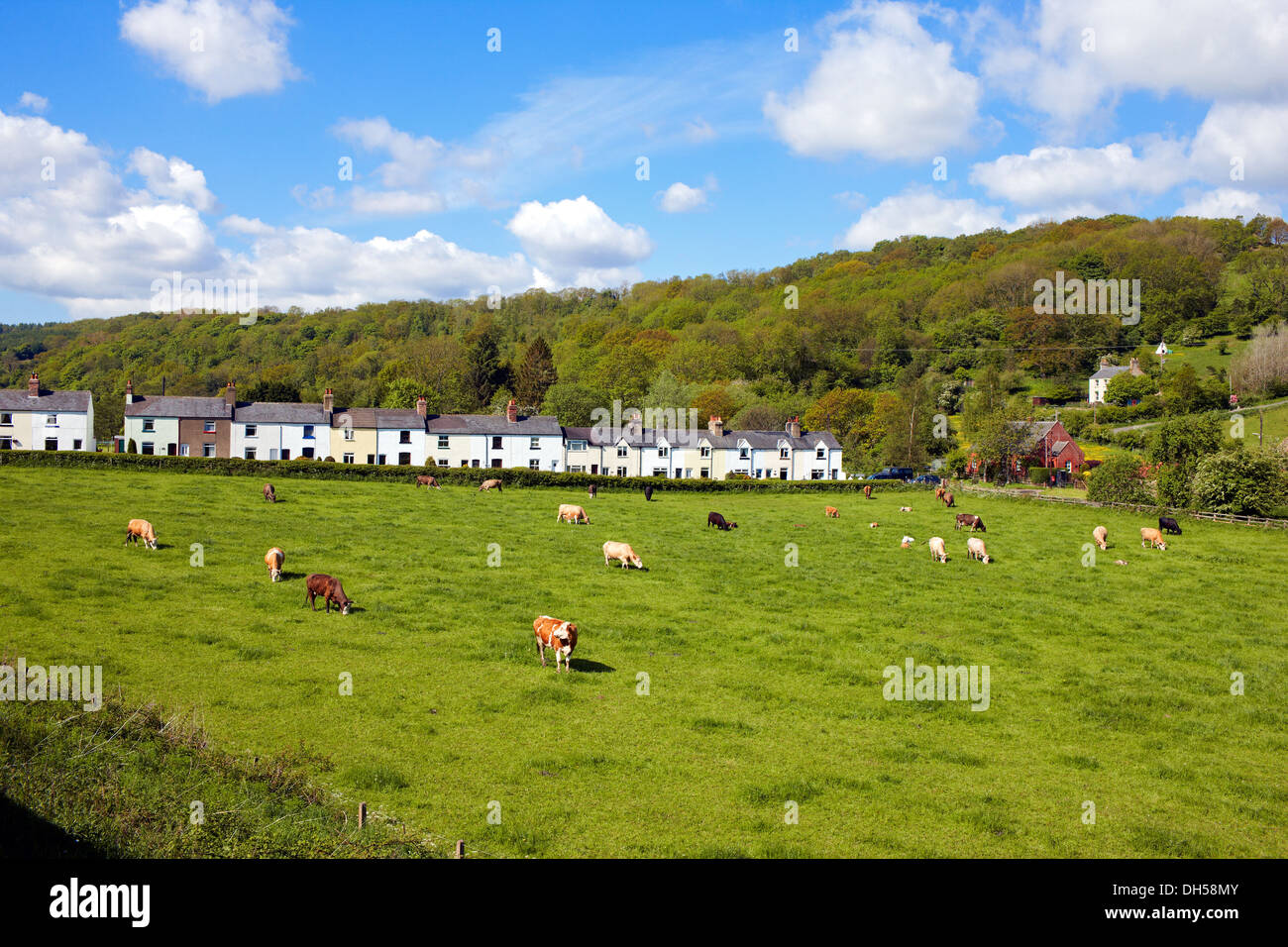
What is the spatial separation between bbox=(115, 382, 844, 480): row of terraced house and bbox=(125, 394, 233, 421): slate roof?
0.30 ft

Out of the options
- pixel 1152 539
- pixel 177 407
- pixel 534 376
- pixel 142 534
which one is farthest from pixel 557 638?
pixel 534 376

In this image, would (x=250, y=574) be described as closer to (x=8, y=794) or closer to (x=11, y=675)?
(x=11, y=675)

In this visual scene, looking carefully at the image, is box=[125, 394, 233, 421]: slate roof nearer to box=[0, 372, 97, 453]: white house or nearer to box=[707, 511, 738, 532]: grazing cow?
box=[0, 372, 97, 453]: white house

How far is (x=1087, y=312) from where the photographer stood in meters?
133

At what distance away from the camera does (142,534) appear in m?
27.1

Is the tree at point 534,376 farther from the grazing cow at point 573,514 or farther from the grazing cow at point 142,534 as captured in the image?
the grazing cow at point 142,534

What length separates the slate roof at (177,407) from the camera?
7200 cm

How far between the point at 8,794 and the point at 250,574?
16060 millimetres

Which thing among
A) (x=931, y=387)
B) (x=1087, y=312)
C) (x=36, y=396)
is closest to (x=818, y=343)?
(x=931, y=387)

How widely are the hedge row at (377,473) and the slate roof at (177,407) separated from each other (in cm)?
2275

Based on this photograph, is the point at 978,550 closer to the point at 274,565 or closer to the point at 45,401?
the point at 274,565

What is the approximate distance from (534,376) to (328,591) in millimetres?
100844

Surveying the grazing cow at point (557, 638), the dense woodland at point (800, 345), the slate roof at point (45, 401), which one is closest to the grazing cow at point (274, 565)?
the grazing cow at point (557, 638)

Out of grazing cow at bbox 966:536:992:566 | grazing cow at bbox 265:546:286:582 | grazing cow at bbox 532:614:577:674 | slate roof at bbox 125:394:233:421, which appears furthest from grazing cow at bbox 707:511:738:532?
slate roof at bbox 125:394:233:421
